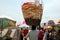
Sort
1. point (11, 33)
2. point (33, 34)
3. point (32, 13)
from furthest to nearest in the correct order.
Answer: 1. point (11, 33)
2. point (32, 13)
3. point (33, 34)

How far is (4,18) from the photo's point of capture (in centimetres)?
1727

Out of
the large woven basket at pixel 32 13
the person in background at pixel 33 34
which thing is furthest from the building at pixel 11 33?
the person in background at pixel 33 34

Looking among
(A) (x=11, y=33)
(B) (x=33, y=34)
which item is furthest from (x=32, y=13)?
(A) (x=11, y=33)

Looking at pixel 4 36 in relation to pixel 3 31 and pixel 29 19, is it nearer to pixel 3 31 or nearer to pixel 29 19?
pixel 3 31

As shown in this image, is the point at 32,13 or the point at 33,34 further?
the point at 32,13

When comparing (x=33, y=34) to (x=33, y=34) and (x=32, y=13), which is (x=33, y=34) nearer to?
(x=33, y=34)

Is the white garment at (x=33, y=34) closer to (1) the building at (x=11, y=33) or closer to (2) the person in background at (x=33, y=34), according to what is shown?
(2) the person in background at (x=33, y=34)

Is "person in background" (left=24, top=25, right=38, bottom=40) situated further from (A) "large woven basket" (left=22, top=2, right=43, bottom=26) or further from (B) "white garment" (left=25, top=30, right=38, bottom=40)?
(A) "large woven basket" (left=22, top=2, right=43, bottom=26)

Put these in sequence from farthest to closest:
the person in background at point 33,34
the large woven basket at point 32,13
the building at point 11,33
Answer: the building at point 11,33 < the large woven basket at point 32,13 < the person in background at point 33,34

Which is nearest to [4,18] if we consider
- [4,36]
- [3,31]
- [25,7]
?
[3,31]

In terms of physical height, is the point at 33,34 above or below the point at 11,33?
above

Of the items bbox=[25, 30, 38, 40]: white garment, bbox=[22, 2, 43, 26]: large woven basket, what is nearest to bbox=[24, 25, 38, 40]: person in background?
bbox=[25, 30, 38, 40]: white garment

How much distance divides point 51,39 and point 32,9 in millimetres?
4641

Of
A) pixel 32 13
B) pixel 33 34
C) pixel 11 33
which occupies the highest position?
pixel 32 13
